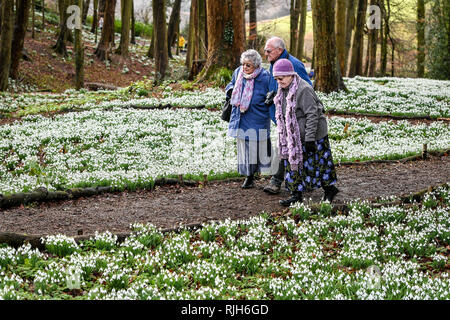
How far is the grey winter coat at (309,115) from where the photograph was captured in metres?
7.50

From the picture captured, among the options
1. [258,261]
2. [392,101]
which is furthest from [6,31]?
[258,261]

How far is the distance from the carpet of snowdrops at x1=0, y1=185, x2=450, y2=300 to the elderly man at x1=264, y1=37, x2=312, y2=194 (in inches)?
55.9

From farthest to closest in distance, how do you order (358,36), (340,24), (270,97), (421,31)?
(421,31) → (358,36) → (340,24) → (270,97)

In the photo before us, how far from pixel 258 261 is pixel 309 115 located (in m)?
2.84

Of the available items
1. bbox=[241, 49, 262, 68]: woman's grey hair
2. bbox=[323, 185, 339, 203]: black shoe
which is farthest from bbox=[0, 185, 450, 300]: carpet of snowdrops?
bbox=[241, 49, 262, 68]: woman's grey hair

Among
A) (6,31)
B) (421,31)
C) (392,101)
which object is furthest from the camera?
(421,31)

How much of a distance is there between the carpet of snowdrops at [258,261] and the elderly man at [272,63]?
142 centimetres

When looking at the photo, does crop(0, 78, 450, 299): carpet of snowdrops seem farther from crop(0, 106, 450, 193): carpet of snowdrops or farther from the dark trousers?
the dark trousers

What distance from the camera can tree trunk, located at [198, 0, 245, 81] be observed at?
19734mm

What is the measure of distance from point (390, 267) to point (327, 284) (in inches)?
41.2

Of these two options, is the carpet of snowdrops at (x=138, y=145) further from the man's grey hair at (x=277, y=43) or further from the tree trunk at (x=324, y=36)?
the tree trunk at (x=324, y=36)

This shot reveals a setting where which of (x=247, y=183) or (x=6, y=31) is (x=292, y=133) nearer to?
(x=247, y=183)

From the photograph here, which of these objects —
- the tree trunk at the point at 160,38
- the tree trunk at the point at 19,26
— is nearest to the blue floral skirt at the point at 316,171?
the tree trunk at the point at 160,38

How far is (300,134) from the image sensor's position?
7727 mm
